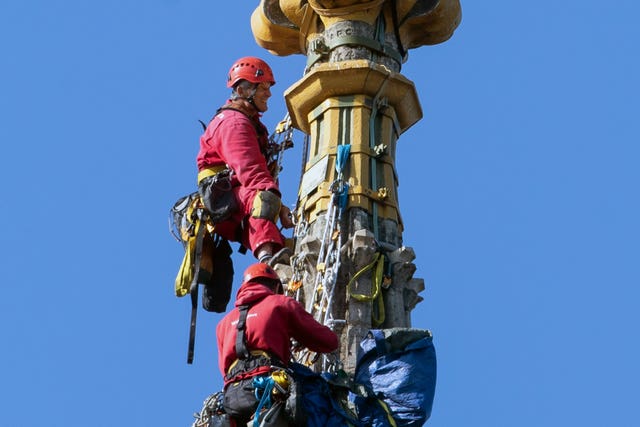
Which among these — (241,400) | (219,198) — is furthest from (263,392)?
(219,198)

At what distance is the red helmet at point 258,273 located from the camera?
15.2m

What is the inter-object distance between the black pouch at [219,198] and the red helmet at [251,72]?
113 centimetres

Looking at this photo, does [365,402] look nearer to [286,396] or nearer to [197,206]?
[286,396]

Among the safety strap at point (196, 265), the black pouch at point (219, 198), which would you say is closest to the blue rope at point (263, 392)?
the safety strap at point (196, 265)

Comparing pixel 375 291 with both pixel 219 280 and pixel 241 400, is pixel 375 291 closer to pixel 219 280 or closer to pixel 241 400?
pixel 241 400

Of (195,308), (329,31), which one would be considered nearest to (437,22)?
(329,31)

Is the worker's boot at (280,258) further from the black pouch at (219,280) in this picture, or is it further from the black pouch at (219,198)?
the black pouch at (219,280)

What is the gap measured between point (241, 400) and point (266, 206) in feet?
8.11

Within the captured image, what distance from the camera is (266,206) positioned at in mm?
16469

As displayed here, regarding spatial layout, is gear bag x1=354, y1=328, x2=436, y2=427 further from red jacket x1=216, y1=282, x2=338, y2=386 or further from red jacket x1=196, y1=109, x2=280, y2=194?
red jacket x1=196, y1=109, x2=280, y2=194

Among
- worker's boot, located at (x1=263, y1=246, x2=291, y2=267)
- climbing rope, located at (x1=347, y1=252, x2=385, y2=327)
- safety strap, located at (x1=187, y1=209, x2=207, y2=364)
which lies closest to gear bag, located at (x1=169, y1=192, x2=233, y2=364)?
safety strap, located at (x1=187, y1=209, x2=207, y2=364)

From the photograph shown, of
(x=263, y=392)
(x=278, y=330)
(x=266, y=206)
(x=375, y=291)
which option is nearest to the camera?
(x=263, y=392)

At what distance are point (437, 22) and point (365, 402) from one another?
5269 millimetres

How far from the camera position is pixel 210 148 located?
1745 cm
